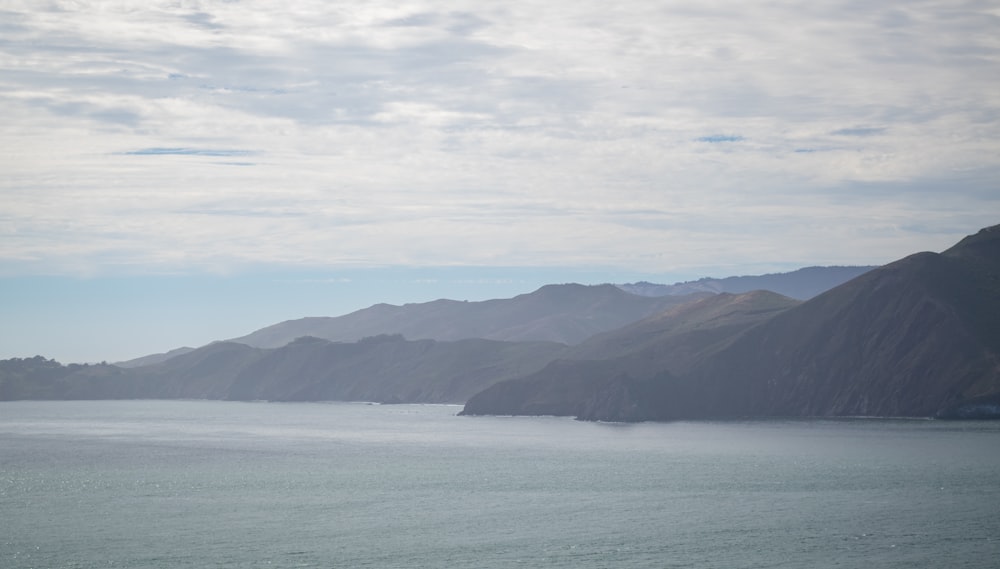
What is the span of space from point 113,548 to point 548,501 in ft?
137

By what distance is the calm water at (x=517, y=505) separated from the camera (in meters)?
80.2

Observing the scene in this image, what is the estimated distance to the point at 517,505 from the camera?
344ft

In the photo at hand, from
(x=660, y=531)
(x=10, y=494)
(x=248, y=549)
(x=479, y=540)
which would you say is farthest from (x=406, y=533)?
(x=10, y=494)

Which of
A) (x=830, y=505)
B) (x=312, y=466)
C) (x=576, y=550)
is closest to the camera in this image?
(x=576, y=550)

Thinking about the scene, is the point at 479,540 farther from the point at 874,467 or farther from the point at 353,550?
the point at 874,467

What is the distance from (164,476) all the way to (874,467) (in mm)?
84329

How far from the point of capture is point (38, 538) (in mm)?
86562

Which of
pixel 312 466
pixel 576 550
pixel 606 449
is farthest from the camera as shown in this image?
pixel 606 449

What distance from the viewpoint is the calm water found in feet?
263

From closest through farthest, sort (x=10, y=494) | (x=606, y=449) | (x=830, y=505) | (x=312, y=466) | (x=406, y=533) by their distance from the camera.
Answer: (x=406, y=533)
(x=830, y=505)
(x=10, y=494)
(x=312, y=466)
(x=606, y=449)

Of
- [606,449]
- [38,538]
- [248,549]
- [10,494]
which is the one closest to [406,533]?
[248,549]

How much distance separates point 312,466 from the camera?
144 meters

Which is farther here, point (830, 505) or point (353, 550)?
point (830, 505)

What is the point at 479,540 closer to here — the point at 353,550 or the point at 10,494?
the point at 353,550
